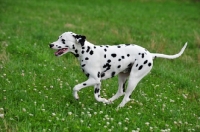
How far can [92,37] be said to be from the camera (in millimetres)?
17266

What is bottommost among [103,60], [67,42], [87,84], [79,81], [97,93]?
[79,81]

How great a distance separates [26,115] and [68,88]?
2394 mm

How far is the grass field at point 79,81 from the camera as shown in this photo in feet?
24.8

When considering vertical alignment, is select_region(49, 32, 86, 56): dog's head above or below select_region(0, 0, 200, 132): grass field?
above

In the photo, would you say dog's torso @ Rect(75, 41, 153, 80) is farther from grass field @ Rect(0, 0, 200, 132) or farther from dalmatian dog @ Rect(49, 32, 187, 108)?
grass field @ Rect(0, 0, 200, 132)

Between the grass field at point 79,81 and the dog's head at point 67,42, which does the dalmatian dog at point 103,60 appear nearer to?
the dog's head at point 67,42

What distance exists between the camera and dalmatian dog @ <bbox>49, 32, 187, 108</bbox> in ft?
27.8

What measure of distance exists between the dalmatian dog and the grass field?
0.57 meters

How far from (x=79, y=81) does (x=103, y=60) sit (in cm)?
213

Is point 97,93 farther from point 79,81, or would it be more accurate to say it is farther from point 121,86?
point 79,81

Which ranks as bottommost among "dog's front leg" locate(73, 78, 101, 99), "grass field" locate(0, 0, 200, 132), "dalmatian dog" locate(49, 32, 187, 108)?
"grass field" locate(0, 0, 200, 132)

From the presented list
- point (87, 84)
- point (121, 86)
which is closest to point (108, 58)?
point (87, 84)

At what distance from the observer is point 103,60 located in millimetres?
8648

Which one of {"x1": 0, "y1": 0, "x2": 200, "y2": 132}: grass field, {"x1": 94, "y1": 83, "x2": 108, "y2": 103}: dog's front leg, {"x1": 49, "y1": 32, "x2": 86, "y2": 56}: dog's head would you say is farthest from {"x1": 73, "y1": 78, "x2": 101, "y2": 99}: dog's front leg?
{"x1": 49, "y1": 32, "x2": 86, "y2": 56}: dog's head
